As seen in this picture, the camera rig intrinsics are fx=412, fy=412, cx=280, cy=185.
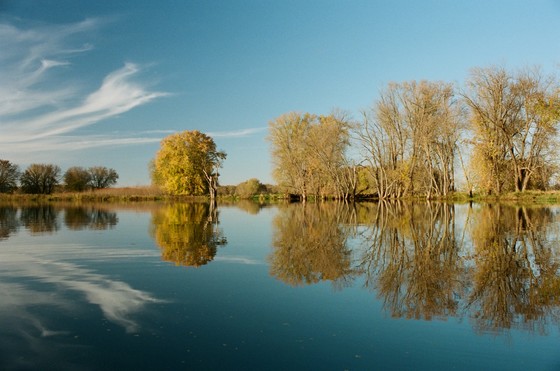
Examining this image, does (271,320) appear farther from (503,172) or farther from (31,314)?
(503,172)

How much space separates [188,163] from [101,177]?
28591 millimetres

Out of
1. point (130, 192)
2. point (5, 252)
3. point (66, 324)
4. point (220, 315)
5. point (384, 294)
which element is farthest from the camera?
point (130, 192)

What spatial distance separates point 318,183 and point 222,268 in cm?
4369

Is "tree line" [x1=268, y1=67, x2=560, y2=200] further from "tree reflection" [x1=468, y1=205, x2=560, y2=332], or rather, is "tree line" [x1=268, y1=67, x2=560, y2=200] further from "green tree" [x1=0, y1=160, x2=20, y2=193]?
"green tree" [x1=0, y1=160, x2=20, y2=193]

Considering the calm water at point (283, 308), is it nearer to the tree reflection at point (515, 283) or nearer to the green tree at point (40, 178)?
the tree reflection at point (515, 283)

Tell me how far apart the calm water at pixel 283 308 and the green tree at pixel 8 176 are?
216ft

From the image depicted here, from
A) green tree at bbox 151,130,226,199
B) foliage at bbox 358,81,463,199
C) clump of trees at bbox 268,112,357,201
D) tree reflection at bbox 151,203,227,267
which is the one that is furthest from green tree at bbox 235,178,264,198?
tree reflection at bbox 151,203,227,267

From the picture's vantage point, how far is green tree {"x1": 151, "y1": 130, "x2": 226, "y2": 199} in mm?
56219

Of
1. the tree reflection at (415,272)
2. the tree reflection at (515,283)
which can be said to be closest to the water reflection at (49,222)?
the tree reflection at (415,272)

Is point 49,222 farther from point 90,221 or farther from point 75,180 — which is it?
point 75,180

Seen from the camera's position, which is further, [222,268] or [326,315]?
[222,268]

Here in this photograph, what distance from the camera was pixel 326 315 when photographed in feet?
17.7

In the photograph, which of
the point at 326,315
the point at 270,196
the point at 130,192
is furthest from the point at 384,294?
the point at 130,192

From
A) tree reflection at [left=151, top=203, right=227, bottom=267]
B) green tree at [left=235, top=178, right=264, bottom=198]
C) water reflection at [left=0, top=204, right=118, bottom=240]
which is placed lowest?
tree reflection at [left=151, top=203, right=227, bottom=267]
